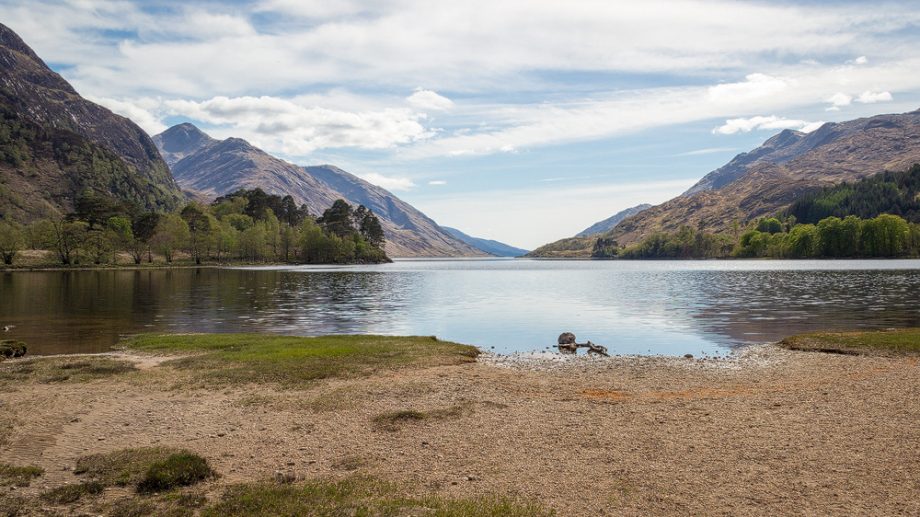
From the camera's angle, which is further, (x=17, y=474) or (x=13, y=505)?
(x=17, y=474)

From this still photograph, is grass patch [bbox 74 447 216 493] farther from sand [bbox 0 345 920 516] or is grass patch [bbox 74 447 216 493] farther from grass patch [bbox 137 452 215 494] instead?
sand [bbox 0 345 920 516]

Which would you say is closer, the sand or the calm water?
the sand

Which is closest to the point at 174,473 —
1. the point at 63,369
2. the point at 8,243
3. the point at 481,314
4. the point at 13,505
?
the point at 13,505

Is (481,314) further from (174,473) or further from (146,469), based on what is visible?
(174,473)

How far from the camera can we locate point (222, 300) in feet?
303

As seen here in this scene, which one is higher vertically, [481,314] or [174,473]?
[174,473]

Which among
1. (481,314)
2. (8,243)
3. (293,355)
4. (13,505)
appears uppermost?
Answer: (8,243)

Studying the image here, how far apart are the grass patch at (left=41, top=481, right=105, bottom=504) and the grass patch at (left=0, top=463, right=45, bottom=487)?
57.7 inches

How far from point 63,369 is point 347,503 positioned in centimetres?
2843

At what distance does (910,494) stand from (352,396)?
22145 mm

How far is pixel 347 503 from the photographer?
625 inches

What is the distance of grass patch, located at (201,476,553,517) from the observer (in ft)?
50.1

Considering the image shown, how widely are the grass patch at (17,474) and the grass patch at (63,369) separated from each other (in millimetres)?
15983

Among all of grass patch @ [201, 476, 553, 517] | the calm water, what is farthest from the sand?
the calm water
